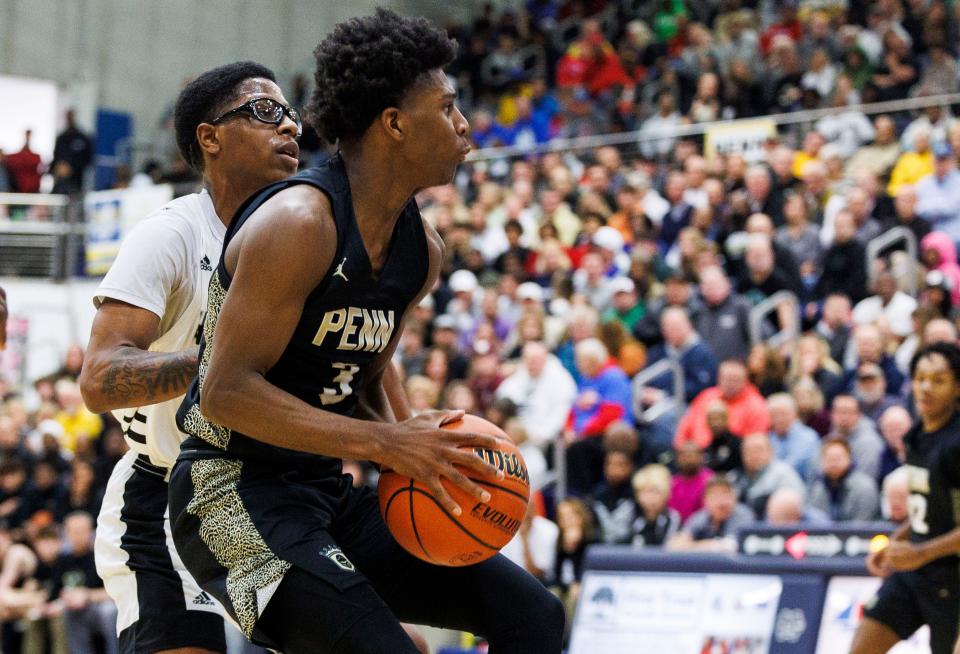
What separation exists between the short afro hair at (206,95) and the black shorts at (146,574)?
996 millimetres

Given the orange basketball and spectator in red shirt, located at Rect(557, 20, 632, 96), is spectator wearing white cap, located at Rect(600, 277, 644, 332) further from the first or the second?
the orange basketball

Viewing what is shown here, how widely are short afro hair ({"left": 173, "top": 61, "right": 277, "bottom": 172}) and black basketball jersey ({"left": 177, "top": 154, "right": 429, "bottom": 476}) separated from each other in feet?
3.15

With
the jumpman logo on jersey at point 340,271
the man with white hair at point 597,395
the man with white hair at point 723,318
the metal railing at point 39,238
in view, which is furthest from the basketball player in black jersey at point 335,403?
the metal railing at point 39,238

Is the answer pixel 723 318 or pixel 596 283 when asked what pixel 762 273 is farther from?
pixel 596 283

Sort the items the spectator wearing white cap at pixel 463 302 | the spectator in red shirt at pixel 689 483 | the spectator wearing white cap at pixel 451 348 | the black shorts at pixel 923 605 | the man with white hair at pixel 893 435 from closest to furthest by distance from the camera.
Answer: the black shorts at pixel 923 605, the man with white hair at pixel 893 435, the spectator in red shirt at pixel 689 483, the spectator wearing white cap at pixel 451 348, the spectator wearing white cap at pixel 463 302

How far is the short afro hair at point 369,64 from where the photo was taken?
3.40 m

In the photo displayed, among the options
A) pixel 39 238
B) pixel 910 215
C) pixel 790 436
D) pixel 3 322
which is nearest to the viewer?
pixel 3 322

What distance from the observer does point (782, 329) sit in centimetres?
1097

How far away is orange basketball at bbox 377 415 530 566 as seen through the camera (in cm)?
332

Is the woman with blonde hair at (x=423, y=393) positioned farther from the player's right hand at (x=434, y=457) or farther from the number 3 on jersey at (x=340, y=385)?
the player's right hand at (x=434, y=457)

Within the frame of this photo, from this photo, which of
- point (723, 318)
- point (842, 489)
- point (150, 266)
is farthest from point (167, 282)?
point (723, 318)

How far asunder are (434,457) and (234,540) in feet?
1.83

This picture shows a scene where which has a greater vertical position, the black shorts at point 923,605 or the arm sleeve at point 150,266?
the arm sleeve at point 150,266

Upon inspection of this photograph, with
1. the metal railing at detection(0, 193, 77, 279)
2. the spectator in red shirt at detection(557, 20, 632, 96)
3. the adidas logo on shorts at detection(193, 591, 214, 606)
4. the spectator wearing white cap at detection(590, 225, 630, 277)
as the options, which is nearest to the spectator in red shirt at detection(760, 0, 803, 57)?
the spectator in red shirt at detection(557, 20, 632, 96)
